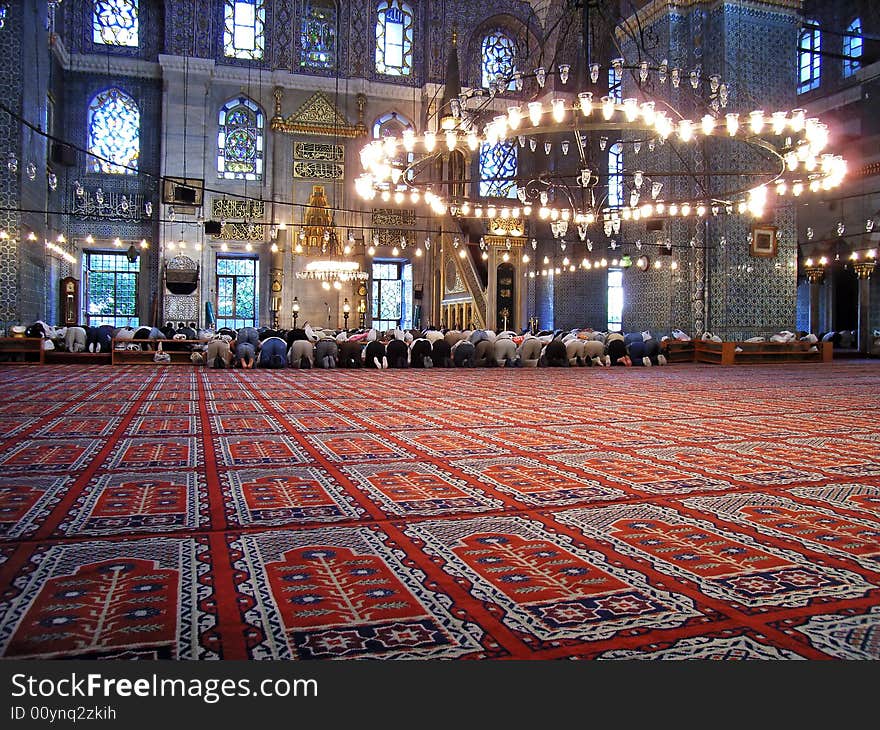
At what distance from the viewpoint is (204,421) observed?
12.8 ft

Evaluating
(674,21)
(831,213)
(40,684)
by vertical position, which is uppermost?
(674,21)

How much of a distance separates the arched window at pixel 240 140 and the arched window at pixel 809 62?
11559 mm

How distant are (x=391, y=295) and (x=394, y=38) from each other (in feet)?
20.0

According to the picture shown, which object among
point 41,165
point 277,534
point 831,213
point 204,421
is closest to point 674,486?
point 277,534

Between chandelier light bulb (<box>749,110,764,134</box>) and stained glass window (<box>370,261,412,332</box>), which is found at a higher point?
chandelier light bulb (<box>749,110,764,134</box>)

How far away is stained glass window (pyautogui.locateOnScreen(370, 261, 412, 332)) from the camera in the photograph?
17.1 meters

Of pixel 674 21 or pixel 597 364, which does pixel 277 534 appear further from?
pixel 674 21

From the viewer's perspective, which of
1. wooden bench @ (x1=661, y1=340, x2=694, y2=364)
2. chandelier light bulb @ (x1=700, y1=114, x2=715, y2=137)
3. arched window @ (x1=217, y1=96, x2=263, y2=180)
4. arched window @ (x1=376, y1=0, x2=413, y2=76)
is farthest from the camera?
arched window @ (x1=376, y1=0, x2=413, y2=76)

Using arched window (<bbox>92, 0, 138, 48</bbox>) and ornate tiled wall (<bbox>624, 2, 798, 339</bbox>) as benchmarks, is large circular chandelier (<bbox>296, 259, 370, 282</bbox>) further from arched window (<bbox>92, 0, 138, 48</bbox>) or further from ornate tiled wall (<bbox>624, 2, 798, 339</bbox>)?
arched window (<bbox>92, 0, 138, 48</bbox>)

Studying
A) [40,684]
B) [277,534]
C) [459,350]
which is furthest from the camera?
[459,350]

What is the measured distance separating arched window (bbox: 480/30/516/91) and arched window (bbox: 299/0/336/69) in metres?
3.63

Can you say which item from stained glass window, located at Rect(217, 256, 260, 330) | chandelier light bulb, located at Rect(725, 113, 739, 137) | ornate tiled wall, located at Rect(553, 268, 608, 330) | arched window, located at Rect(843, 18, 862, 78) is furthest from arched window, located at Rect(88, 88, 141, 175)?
arched window, located at Rect(843, 18, 862, 78)

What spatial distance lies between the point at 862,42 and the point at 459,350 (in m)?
10.4

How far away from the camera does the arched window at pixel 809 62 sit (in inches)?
578
